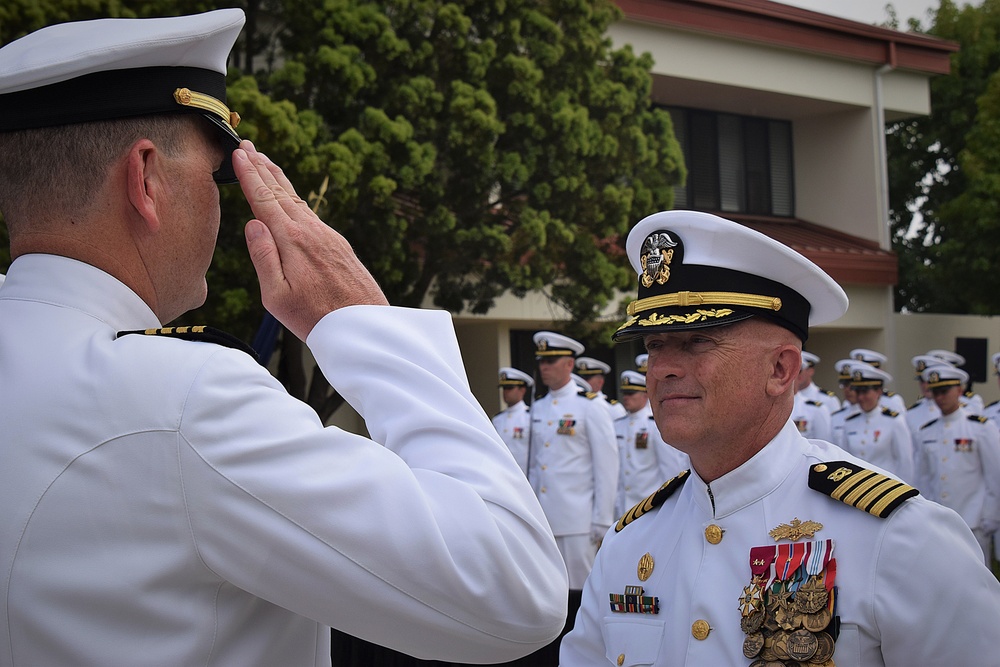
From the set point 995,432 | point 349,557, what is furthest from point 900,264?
point 349,557

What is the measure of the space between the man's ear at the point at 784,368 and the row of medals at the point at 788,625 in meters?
0.56

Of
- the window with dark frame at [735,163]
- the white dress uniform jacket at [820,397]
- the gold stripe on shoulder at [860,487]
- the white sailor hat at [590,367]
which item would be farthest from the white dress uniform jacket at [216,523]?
the window with dark frame at [735,163]

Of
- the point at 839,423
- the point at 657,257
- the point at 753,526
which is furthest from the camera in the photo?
the point at 839,423

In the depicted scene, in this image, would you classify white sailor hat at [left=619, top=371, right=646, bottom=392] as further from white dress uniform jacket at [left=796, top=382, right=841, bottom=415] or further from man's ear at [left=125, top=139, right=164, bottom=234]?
man's ear at [left=125, top=139, right=164, bottom=234]

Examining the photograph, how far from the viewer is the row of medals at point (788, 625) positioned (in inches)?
96.9

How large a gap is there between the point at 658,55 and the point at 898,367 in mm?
8138

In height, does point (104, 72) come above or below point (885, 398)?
above

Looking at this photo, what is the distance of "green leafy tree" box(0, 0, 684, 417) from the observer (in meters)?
9.71

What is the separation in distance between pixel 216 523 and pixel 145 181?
546mm

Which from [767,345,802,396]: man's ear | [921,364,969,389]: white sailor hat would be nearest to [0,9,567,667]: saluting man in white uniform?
[767,345,802,396]: man's ear

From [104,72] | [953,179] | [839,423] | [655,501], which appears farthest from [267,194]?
[953,179]

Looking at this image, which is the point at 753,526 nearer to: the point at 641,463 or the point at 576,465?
the point at 576,465

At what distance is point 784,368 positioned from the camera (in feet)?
9.62

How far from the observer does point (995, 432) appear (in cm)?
1212
